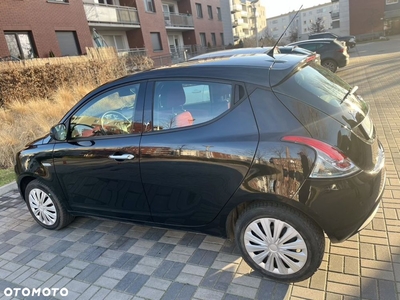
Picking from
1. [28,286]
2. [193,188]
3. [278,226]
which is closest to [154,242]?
[193,188]

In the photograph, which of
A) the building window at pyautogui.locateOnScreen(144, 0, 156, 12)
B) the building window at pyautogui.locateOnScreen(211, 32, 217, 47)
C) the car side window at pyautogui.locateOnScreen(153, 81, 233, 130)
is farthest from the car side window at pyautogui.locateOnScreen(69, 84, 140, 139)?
the building window at pyautogui.locateOnScreen(211, 32, 217, 47)

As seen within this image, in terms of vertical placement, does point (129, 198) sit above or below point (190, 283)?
above

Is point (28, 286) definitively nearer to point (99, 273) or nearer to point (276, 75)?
point (99, 273)

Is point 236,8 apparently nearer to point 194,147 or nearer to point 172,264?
point 194,147

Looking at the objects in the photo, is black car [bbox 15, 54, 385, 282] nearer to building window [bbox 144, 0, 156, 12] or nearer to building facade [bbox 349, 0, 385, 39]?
building window [bbox 144, 0, 156, 12]

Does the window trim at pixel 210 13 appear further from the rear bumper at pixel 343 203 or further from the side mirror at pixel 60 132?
the rear bumper at pixel 343 203

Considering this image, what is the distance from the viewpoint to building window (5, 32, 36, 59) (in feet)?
48.4

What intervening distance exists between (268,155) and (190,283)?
127 centimetres

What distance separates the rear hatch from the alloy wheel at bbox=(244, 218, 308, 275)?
0.70m

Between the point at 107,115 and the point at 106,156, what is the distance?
1.52 ft

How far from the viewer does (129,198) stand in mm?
2721

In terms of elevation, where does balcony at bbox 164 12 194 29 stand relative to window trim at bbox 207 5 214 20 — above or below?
A: below

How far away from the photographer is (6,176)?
539cm

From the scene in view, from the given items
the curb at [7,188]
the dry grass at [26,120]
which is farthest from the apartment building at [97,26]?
the curb at [7,188]
